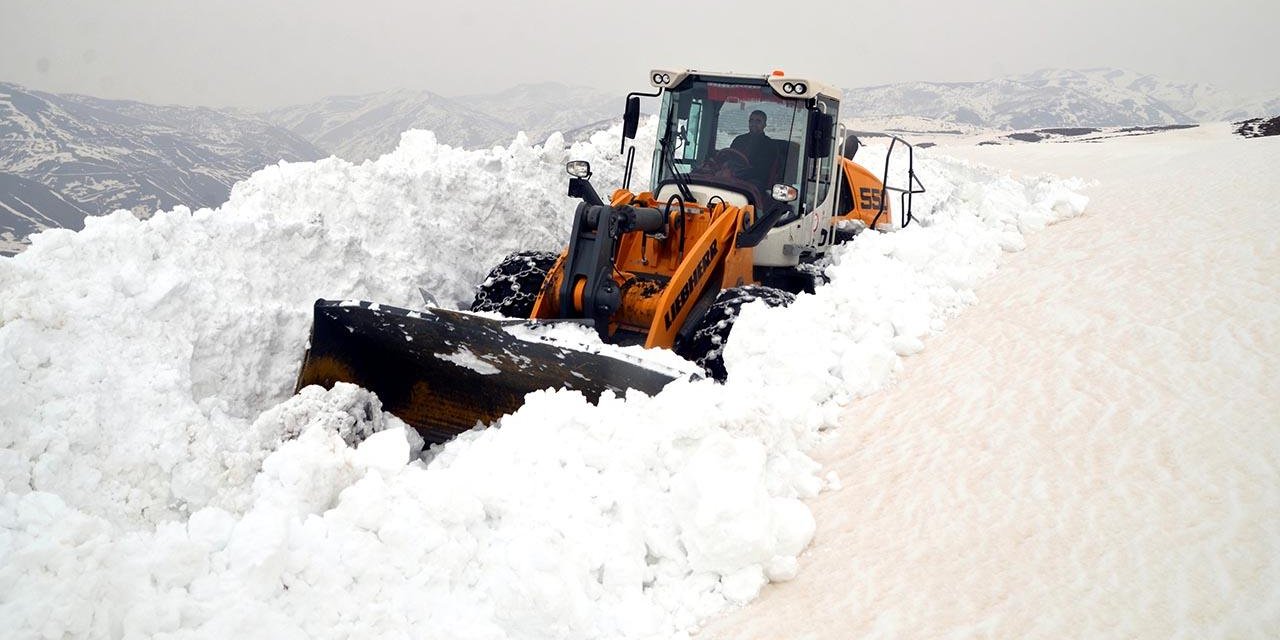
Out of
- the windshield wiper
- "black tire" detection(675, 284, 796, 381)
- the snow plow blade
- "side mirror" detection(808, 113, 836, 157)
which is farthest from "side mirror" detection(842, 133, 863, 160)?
the snow plow blade

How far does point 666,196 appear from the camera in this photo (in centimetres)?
673

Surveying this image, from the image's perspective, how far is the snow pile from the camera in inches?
112

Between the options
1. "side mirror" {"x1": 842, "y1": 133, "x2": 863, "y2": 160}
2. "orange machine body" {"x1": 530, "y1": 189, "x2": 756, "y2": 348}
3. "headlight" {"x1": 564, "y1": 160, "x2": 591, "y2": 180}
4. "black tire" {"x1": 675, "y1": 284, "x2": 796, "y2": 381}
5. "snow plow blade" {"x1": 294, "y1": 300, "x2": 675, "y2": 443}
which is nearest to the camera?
"snow plow blade" {"x1": 294, "y1": 300, "x2": 675, "y2": 443}

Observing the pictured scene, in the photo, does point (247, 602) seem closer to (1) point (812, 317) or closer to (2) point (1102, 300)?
(1) point (812, 317)

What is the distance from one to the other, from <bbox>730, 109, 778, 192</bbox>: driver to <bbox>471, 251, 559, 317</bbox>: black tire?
1.72m

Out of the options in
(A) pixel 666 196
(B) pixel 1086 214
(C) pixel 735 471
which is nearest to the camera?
(C) pixel 735 471

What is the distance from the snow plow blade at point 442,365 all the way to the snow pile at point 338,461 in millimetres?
251

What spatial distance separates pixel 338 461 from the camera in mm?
3471

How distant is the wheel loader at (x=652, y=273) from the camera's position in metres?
5.00

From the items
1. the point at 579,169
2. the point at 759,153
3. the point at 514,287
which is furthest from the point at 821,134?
the point at 514,287

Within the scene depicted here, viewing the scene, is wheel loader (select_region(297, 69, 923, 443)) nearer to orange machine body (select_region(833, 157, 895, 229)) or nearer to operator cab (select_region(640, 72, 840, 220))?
operator cab (select_region(640, 72, 840, 220))

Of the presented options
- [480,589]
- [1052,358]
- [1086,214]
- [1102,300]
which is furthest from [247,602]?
[1086,214]

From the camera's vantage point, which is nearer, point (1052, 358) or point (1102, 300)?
point (1052, 358)

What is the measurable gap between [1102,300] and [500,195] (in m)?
5.28
